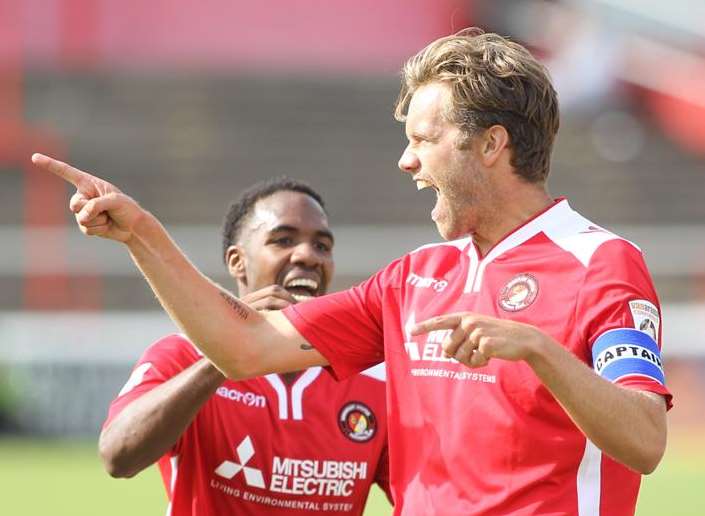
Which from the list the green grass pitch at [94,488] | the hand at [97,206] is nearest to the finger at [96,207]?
the hand at [97,206]

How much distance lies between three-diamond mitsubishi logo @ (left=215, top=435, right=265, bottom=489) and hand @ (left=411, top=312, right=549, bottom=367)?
5.76 feet

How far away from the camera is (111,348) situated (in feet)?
48.6

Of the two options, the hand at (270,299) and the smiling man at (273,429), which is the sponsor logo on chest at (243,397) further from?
the hand at (270,299)

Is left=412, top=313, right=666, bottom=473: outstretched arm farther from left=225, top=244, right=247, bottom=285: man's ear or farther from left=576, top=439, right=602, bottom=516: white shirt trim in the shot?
left=225, top=244, right=247, bottom=285: man's ear

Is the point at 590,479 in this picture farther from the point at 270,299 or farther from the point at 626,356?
the point at 270,299

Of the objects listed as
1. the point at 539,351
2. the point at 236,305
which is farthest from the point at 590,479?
the point at 236,305

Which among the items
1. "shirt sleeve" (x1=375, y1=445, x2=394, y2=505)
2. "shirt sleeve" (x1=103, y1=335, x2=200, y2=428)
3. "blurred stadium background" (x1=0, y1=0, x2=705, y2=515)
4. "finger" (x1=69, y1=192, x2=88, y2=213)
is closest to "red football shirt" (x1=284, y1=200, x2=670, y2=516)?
"finger" (x1=69, y1=192, x2=88, y2=213)

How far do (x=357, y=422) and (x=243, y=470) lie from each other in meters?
0.44

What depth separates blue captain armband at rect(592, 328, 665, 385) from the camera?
335 centimetres

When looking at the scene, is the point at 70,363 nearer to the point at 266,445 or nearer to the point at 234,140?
the point at 234,140

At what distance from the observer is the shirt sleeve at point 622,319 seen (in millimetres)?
3359

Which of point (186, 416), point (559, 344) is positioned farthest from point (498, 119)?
point (186, 416)

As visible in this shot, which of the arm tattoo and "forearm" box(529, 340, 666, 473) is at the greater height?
the arm tattoo

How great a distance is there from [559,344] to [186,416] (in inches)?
64.1
